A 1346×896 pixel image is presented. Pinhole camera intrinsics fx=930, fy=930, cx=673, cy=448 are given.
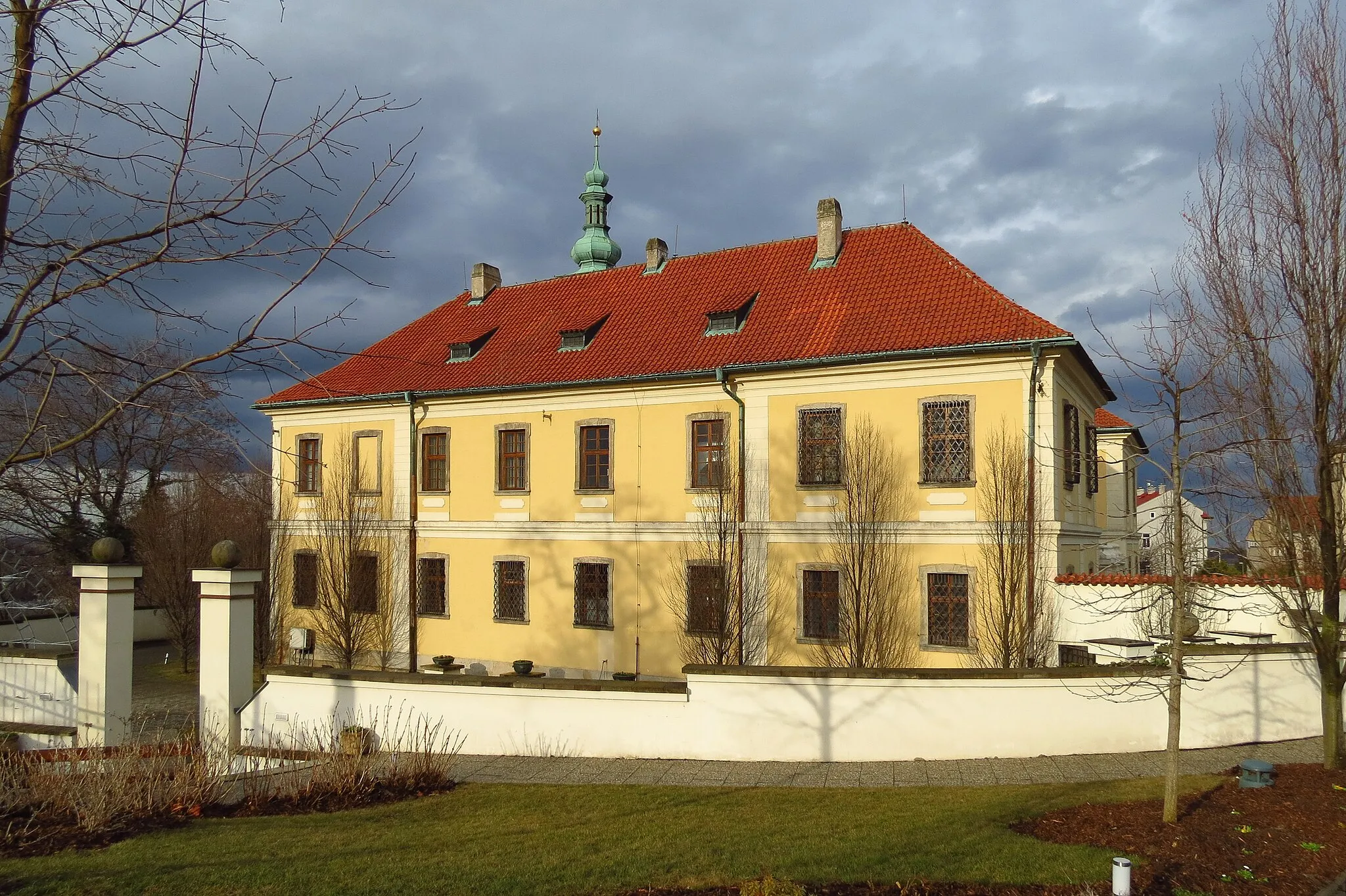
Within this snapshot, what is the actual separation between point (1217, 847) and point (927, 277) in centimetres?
1373

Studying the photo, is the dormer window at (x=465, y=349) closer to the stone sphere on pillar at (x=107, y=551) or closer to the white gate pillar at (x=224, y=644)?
the stone sphere on pillar at (x=107, y=551)

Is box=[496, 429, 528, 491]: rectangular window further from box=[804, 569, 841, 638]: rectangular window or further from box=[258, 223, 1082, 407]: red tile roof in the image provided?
box=[804, 569, 841, 638]: rectangular window

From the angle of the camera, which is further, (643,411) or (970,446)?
(643,411)

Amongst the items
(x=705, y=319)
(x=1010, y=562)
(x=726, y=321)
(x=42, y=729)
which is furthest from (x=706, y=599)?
(x=42, y=729)

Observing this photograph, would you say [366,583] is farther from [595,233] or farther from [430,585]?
[595,233]

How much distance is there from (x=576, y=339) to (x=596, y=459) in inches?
132

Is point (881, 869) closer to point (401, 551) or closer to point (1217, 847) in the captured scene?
point (1217, 847)

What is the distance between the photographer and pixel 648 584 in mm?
20047

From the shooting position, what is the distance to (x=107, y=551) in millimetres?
12195

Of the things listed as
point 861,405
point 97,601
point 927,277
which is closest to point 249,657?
point 97,601

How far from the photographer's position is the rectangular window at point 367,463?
24.1m

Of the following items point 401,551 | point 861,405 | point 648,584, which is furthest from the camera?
point 401,551

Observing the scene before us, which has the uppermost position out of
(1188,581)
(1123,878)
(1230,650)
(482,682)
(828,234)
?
(828,234)

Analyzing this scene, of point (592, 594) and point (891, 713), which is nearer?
point (891, 713)
